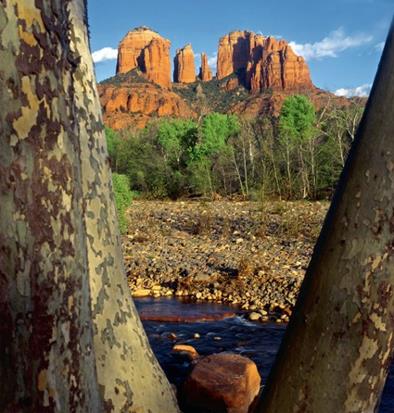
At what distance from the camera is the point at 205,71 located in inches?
4245

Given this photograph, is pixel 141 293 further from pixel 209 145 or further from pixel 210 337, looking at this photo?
pixel 209 145

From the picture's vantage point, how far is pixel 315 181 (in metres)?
21.0

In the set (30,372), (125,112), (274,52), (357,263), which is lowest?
(30,372)

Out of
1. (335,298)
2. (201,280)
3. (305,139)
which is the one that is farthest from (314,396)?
(305,139)

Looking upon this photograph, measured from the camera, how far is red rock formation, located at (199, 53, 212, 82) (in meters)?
107

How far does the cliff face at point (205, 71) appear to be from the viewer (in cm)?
10681

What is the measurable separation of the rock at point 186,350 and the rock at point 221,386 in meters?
1.26

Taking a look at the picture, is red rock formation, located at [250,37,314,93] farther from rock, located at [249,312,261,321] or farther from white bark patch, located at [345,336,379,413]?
white bark patch, located at [345,336,379,413]

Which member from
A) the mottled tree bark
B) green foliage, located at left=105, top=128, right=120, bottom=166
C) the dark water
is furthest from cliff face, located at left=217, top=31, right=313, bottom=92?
the mottled tree bark

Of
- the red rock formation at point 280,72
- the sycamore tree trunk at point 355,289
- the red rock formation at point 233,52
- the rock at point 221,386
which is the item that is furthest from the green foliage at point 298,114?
the red rock formation at point 233,52

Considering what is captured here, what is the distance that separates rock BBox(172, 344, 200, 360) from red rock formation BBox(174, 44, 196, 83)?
10539 centimetres

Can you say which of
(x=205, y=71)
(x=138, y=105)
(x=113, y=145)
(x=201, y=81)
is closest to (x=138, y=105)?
(x=138, y=105)

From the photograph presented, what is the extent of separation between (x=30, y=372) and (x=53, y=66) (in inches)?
23.5

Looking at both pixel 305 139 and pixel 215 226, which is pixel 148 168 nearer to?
pixel 305 139
